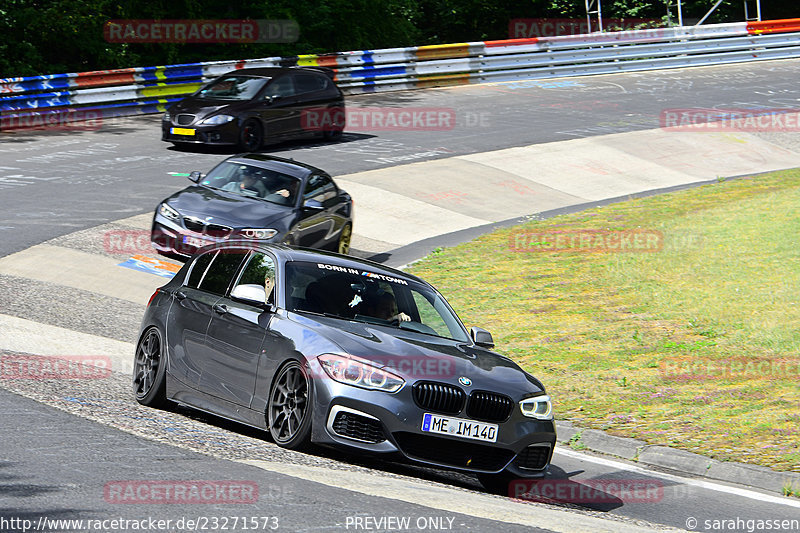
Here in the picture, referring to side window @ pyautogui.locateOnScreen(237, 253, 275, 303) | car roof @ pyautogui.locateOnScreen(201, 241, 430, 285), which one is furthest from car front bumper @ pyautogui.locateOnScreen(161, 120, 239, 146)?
side window @ pyautogui.locateOnScreen(237, 253, 275, 303)

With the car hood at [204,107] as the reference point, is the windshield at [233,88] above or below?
above

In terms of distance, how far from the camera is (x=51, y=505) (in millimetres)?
5723

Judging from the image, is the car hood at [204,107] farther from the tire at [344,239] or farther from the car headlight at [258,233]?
the car headlight at [258,233]

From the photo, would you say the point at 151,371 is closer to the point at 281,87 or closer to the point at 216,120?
the point at 216,120

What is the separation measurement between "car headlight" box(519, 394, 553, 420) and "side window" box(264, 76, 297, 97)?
58.8 feet

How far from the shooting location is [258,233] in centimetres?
1507

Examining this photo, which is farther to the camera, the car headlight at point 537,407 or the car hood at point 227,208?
the car hood at point 227,208

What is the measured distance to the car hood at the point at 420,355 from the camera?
756 centimetres

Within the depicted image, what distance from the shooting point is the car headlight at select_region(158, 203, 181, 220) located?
15.4 m

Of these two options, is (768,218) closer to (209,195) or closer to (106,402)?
(209,195)

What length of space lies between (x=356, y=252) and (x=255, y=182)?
2.35 m

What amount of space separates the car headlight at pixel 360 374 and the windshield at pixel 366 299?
864 millimetres

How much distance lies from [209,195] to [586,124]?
15.4m

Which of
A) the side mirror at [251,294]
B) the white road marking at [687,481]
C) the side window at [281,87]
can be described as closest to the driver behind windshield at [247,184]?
the side mirror at [251,294]
